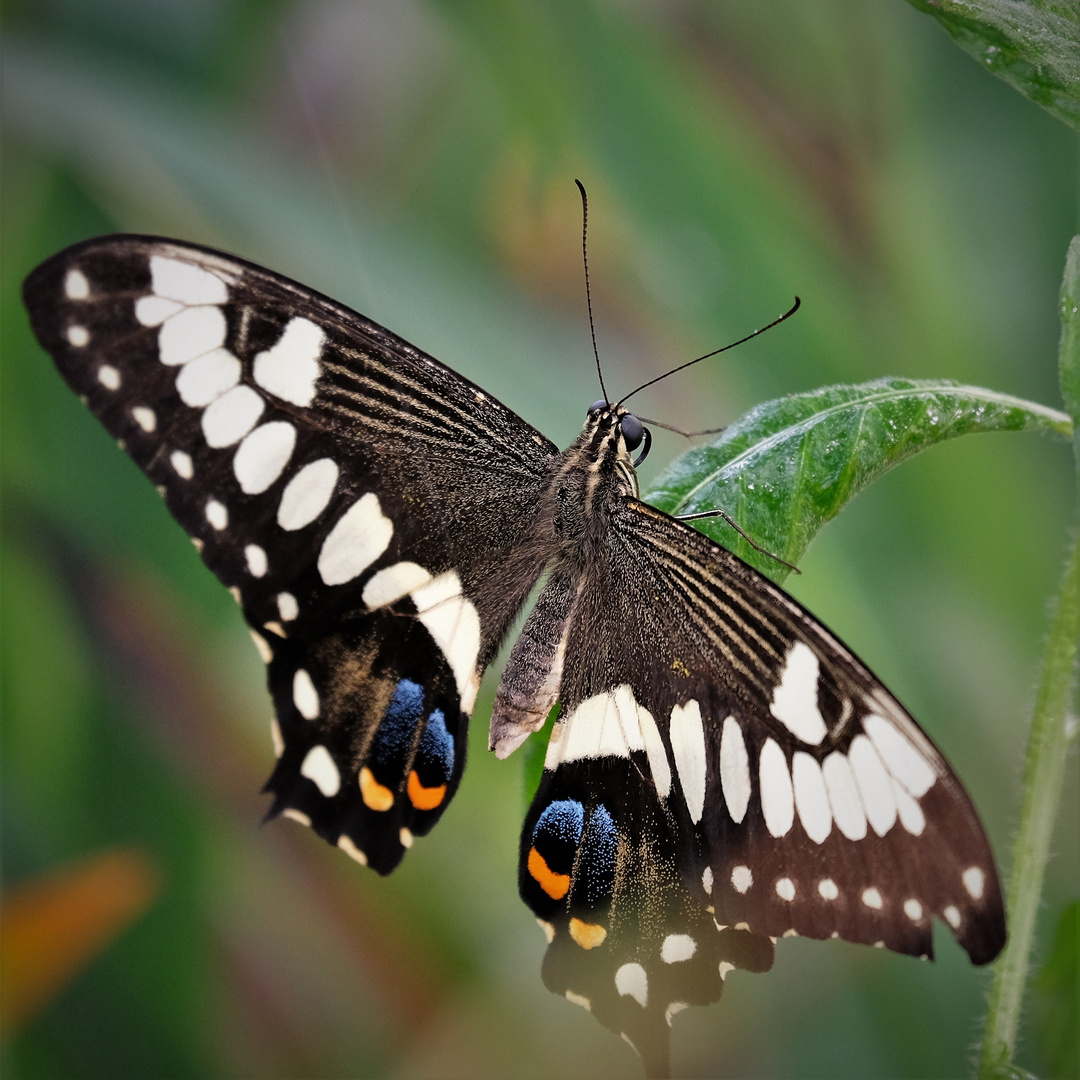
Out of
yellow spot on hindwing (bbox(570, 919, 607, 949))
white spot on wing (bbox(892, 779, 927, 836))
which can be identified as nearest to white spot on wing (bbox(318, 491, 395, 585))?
yellow spot on hindwing (bbox(570, 919, 607, 949))

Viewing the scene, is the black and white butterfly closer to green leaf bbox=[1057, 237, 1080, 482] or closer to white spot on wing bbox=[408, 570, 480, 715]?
white spot on wing bbox=[408, 570, 480, 715]

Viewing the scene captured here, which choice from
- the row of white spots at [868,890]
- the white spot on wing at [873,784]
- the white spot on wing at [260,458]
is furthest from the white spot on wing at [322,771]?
the white spot on wing at [873,784]

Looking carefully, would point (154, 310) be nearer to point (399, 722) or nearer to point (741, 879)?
point (399, 722)

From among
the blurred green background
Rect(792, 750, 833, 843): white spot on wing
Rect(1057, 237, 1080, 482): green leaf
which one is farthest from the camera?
the blurred green background

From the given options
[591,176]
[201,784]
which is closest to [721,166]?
[591,176]

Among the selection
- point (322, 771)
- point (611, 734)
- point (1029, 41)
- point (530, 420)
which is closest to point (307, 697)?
point (322, 771)

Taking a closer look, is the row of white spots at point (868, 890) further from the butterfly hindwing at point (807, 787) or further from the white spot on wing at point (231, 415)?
the white spot on wing at point (231, 415)
